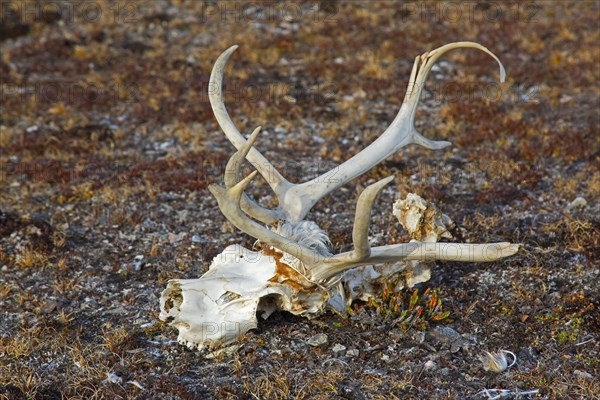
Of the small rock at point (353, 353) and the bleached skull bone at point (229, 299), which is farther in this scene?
the small rock at point (353, 353)

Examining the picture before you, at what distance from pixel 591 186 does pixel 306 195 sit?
453cm

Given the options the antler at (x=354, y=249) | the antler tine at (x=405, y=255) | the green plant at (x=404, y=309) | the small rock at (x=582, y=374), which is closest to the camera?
the antler at (x=354, y=249)

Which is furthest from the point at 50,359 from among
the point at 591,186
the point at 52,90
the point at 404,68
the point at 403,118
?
the point at 404,68

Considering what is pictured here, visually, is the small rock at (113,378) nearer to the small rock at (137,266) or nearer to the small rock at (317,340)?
the small rock at (317,340)

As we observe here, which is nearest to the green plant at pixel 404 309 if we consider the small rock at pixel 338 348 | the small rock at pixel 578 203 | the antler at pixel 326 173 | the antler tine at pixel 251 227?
the small rock at pixel 338 348

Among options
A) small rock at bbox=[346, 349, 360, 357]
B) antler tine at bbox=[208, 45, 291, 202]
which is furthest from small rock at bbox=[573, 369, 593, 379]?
antler tine at bbox=[208, 45, 291, 202]

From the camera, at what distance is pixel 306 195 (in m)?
5.93

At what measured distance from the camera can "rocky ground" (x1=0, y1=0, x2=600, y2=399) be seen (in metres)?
5.38

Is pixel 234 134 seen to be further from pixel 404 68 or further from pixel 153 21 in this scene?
pixel 153 21

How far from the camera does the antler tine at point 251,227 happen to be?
15.9ft

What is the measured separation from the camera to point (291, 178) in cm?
950

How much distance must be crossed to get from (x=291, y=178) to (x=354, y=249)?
180 inches

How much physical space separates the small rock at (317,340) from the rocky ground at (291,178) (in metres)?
0.02

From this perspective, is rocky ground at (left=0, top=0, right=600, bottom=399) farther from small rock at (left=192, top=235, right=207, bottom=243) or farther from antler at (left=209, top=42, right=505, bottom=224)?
antler at (left=209, top=42, right=505, bottom=224)
